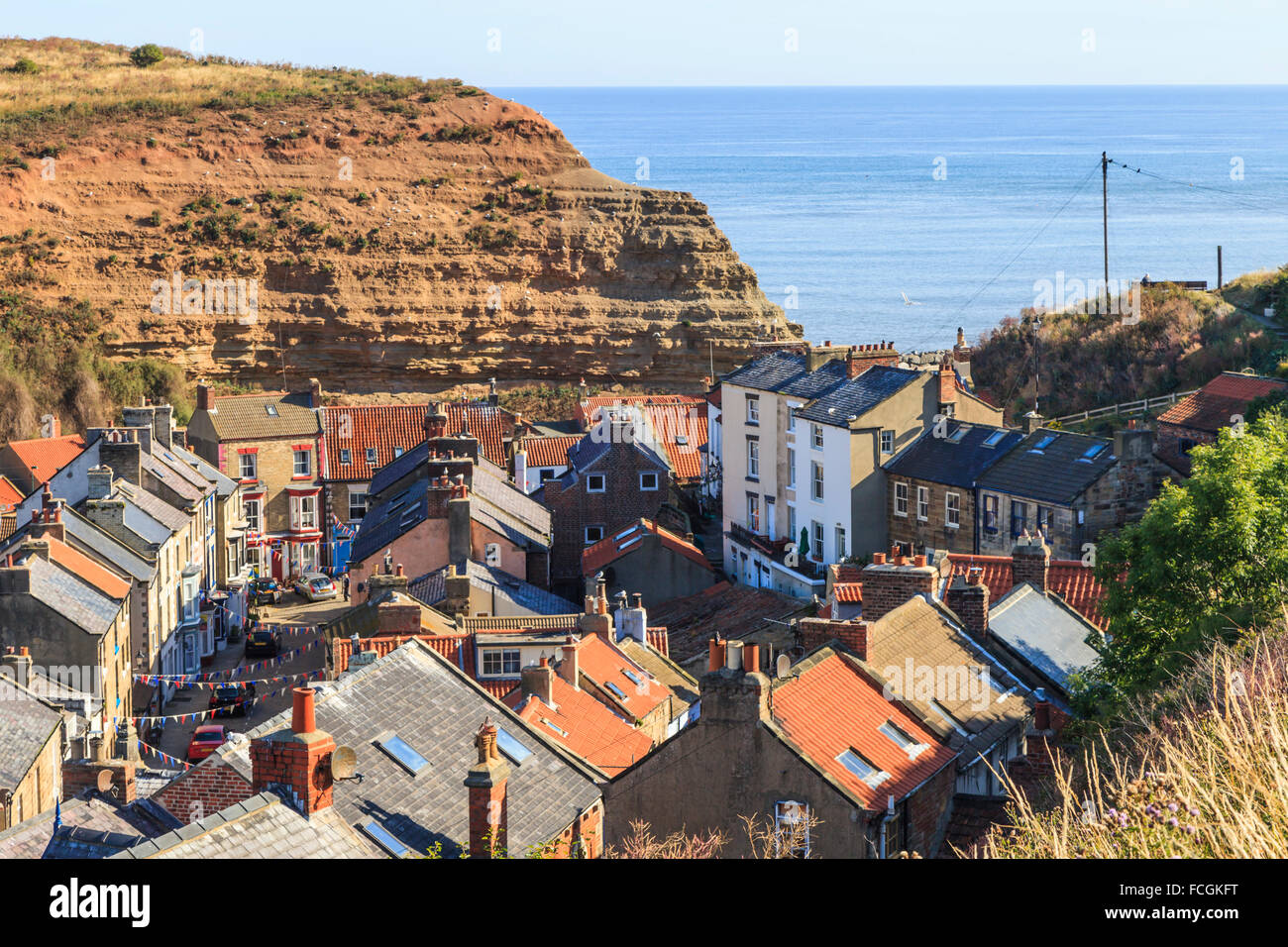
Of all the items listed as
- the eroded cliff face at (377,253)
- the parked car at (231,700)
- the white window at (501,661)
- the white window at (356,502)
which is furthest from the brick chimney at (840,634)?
the eroded cliff face at (377,253)

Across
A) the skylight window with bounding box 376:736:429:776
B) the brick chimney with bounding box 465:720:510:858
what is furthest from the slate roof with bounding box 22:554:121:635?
the brick chimney with bounding box 465:720:510:858

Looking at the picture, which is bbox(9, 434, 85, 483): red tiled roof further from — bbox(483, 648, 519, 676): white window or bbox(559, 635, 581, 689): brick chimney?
bbox(559, 635, 581, 689): brick chimney

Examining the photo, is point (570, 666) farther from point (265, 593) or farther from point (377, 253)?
point (377, 253)

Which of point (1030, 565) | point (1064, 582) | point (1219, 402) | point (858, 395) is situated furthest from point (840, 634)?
point (1219, 402)

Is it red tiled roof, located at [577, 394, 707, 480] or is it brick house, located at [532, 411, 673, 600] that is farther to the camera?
red tiled roof, located at [577, 394, 707, 480]
